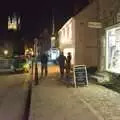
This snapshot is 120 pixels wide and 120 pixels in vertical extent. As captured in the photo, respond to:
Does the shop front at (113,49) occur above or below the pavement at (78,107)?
above

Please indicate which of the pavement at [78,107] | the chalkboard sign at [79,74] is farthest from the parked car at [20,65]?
the pavement at [78,107]

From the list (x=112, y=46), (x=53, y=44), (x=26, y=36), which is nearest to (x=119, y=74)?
(x=112, y=46)

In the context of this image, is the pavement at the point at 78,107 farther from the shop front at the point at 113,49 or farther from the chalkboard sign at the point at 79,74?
the chalkboard sign at the point at 79,74

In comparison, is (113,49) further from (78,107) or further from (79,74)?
(78,107)

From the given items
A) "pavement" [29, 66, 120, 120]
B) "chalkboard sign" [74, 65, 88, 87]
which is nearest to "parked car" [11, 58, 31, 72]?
"chalkboard sign" [74, 65, 88, 87]

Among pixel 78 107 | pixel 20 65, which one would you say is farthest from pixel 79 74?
pixel 20 65

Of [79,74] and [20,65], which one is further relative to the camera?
[20,65]

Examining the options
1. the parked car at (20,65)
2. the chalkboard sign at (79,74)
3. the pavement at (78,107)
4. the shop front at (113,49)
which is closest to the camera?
the pavement at (78,107)

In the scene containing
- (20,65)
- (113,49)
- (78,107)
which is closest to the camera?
(78,107)

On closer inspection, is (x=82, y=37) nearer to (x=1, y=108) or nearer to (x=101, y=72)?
(x=101, y=72)

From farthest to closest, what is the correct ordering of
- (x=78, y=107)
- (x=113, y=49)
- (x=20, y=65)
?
(x=20, y=65)
(x=113, y=49)
(x=78, y=107)

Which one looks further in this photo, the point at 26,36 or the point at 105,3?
the point at 26,36

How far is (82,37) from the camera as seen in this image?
36625mm

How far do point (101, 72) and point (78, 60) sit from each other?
14173mm
